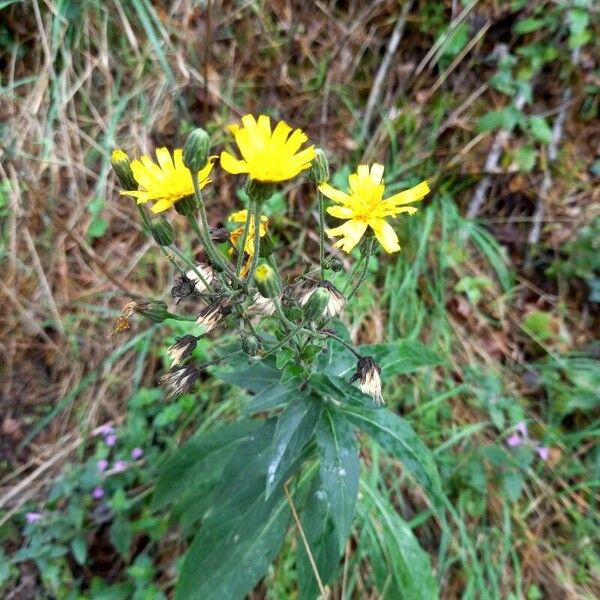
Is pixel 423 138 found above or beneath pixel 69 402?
above

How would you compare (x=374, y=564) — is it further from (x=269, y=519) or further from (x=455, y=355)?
(x=455, y=355)

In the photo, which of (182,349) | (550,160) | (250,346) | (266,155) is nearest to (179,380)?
(182,349)

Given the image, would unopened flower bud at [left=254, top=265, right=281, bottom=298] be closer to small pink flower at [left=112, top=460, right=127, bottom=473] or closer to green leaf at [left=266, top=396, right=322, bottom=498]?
green leaf at [left=266, top=396, right=322, bottom=498]

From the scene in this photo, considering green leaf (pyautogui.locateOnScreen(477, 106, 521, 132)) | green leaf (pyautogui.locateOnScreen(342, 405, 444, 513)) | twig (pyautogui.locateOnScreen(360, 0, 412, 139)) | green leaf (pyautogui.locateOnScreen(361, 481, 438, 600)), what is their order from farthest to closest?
twig (pyautogui.locateOnScreen(360, 0, 412, 139)), green leaf (pyautogui.locateOnScreen(477, 106, 521, 132)), green leaf (pyautogui.locateOnScreen(361, 481, 438, 600)), green leaf (pyautogui.locateOnScreen(342, 405, 444, 513))

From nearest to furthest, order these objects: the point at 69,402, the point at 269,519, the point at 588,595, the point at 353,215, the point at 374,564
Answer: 1. the point at 353,215
2. the point at 269,519
3. the point at 374,564
4. the point at 588,595
5. the point at 69,402

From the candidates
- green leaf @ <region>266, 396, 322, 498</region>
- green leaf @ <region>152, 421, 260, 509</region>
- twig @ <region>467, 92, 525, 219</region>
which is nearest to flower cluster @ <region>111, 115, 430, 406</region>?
green leaf @ <region>266, 396, 322, 498</region>

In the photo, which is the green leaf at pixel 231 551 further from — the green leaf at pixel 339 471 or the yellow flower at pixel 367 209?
the yellow flower at pixel 367 209

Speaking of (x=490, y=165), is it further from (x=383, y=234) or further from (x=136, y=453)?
(x=136, y=453)

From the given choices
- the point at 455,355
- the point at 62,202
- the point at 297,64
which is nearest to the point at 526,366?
the point at 455,355
